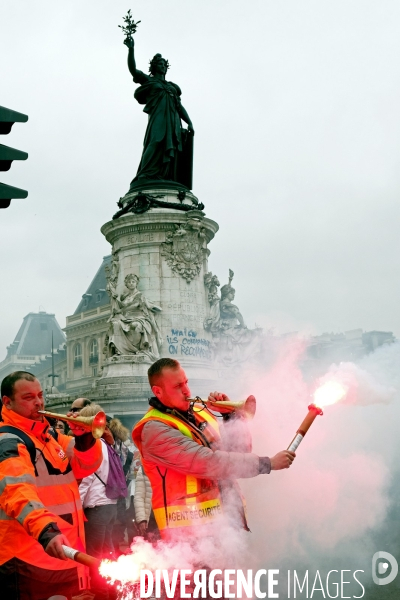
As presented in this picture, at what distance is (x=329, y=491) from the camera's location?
680 cm

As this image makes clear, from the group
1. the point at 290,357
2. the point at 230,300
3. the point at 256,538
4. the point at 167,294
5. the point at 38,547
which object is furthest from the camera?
the point at 230,300

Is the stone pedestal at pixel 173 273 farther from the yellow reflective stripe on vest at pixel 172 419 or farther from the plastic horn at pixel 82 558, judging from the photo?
the plastic horn at pixel 82 558

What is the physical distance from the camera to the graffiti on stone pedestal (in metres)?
19.4

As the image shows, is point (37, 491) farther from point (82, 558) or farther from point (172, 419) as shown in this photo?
point (82, 558)

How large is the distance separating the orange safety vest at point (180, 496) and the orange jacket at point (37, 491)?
2.02ft

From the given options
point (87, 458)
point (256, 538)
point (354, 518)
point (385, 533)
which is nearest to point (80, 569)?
point (87, 458)

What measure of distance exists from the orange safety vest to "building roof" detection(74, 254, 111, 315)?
6219cm

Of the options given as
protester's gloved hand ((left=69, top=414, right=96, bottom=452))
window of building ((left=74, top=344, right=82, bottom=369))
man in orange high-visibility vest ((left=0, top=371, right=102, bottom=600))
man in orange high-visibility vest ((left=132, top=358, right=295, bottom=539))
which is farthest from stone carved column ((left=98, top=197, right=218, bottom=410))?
window of building ((left=74, top=344, right=82, bottom=369))

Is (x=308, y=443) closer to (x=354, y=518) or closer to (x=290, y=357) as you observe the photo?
(x=354, y=518)

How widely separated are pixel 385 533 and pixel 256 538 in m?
1.96

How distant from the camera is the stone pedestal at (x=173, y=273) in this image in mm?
19391

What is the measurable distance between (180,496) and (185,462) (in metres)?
0.26

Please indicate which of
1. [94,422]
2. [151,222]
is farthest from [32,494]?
[151,222]

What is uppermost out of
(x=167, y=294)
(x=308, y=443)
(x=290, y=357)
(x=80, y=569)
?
(x=167, y=294)
